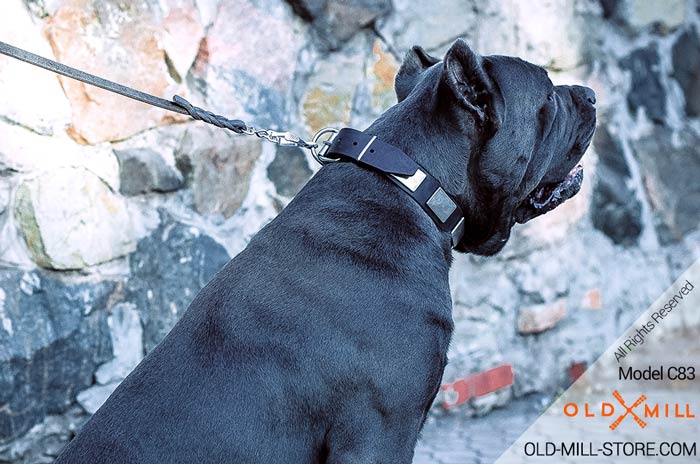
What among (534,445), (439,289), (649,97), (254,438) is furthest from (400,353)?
(649,97)

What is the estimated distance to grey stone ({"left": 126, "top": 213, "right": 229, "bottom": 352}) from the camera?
278 cm

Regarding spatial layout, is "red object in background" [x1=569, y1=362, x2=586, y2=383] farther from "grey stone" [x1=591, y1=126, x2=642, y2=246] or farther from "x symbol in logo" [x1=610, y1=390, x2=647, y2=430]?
"grey stone" [x1=591, y1=126, x2=642, y2=246]

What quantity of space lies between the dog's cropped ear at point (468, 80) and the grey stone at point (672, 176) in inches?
90.3

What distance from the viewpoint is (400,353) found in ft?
5.85

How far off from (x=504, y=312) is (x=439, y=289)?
1.87 meters

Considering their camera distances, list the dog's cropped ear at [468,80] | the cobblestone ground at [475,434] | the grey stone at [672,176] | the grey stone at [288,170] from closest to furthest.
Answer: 1. the dog's cropped ear at [468,80]
2. the grey stone at [288,170]
3. the cobblestone ground at [475,434]
4. the grey stone at [672,176]

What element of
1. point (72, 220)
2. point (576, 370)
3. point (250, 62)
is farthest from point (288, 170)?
point (576, 370)

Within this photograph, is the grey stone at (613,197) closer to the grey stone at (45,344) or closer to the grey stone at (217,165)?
the grey stone at (217,165)

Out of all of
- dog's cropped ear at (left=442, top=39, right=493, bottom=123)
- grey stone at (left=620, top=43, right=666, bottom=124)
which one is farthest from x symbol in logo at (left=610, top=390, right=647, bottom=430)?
dog's cropped ear at (left=442, top=39, right=493, bottom=123)

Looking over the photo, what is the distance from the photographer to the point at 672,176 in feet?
13.9

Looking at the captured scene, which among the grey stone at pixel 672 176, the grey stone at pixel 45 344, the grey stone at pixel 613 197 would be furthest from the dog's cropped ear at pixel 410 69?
the grey stone at pixel 672 176

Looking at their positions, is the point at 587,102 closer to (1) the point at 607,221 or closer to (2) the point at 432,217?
(2) the point at 432,217

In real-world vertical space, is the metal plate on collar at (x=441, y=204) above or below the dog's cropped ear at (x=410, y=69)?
below

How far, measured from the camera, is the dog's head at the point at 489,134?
203 cm
